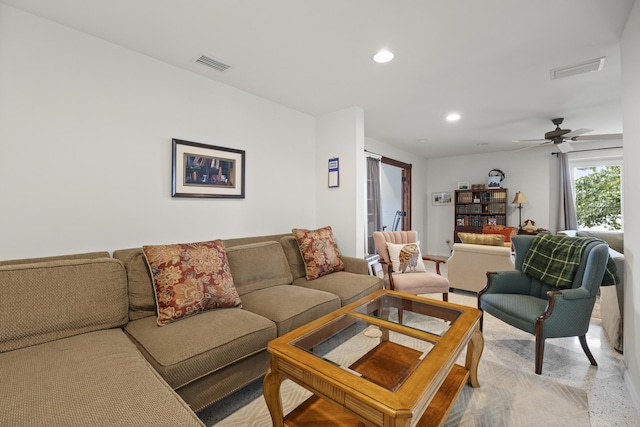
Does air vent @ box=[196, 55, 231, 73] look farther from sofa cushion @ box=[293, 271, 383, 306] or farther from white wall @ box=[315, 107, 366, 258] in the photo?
sofa cushion @ box=[293, 271, 383, 306]

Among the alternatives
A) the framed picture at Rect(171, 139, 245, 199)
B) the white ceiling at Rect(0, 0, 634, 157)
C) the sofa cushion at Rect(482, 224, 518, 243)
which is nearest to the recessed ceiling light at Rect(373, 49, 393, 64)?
the white ceiling at Rect(0, 0, 634, 157)

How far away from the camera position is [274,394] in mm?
1357

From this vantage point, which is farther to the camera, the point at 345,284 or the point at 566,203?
the point at 566,203

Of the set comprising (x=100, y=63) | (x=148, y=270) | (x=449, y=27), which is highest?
(x=449, y=27)

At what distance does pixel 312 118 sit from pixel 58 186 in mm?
2666

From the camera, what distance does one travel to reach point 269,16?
181 cm

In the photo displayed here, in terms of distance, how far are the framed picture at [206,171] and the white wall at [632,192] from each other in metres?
2.96

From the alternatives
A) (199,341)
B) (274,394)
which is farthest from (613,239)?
(199,341)

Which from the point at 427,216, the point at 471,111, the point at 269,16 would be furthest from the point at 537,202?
the point at 269,16

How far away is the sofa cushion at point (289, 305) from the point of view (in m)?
1.93

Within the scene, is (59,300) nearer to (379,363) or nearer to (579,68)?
(379,363)

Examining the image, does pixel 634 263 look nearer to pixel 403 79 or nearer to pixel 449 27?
pixel 449 27

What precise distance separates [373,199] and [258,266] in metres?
2.89

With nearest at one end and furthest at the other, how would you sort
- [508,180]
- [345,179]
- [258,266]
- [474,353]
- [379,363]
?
[379,363]
[474,353]
[258,266]
[345,179]
[508,180]
